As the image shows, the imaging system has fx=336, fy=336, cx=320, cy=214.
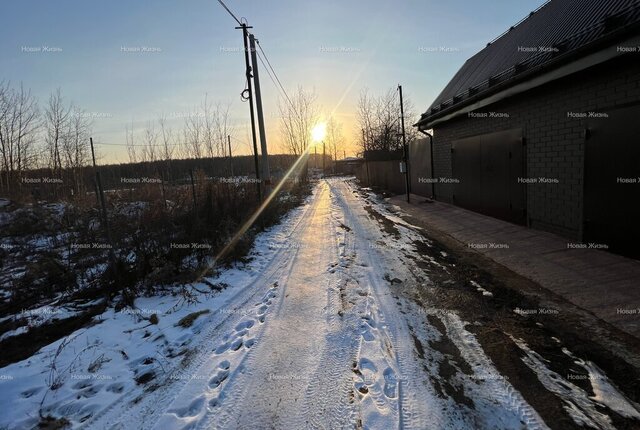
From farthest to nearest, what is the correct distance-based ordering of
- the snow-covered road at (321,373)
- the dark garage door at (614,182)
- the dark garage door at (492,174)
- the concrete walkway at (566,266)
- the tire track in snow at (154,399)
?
the dark garage door at (492,174)
the dark garage door at (614,182)
the concrete walkway at (566,266)
the tire track in snow at (154,399)
the snow-covered road at (321,373)

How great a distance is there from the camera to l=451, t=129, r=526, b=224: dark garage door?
848cm

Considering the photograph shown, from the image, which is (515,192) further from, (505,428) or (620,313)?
(505,428)

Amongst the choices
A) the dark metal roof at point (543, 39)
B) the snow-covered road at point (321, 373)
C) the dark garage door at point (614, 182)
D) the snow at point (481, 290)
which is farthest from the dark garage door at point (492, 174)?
the snow-covered road at point (321, 373)

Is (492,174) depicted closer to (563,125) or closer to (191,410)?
(563,125)

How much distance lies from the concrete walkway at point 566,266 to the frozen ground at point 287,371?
1015 millimetres

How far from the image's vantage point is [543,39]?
792cm

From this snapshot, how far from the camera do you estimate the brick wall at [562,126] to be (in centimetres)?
549

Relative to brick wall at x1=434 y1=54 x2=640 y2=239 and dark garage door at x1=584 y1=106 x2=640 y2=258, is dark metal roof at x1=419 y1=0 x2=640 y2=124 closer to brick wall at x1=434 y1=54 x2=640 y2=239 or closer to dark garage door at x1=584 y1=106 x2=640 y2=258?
brick wall at x1=434 y1=54 x2=640 y2=239

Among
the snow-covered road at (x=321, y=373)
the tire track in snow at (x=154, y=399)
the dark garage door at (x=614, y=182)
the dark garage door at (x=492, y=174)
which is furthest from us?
the dark garage door at (x=492, y=174)

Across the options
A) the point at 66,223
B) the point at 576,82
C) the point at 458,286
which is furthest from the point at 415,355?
the point at 66,223

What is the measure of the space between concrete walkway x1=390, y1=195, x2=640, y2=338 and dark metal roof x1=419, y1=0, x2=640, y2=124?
3432 mm

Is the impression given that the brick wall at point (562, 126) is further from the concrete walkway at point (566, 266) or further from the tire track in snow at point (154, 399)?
the tire track in snow at point (154, 399)

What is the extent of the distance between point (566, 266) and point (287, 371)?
189 inches

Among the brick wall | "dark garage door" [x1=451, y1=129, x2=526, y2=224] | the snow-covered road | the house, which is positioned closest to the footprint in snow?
the snow-covered road
